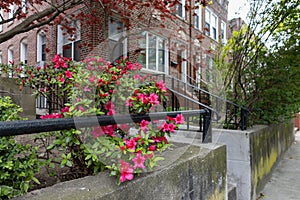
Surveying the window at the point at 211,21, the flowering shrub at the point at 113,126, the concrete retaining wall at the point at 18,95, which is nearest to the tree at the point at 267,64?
the flowering shrub at the point at 113,126

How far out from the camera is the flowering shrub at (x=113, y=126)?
1.22m

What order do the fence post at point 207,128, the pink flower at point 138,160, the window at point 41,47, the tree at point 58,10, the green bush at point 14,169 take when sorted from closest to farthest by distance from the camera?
the green bush at point 14,169, the pink flower at point 138,160, the fence post at point 207,128, the tree at point 58,10, the window at point 41,47

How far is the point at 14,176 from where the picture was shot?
1.12 metres

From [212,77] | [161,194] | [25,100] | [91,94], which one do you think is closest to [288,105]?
[212,77]

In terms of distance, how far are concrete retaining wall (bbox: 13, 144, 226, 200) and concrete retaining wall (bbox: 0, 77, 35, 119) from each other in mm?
3003

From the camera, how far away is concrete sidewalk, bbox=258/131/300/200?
3.31 m

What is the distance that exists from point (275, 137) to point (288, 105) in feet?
2.82

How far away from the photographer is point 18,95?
151 inches

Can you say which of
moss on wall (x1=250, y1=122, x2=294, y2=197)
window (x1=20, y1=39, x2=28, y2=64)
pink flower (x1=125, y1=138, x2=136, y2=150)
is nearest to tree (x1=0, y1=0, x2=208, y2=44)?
moss on wall (x1=250, y1=122, x2=294, y2=197)

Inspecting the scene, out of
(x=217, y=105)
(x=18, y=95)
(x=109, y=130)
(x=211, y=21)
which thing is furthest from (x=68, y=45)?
(x=211, y=21)

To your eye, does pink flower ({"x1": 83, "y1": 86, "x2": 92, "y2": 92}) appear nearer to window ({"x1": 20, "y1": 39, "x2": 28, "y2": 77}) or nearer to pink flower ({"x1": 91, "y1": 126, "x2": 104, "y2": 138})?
pink flower ({"x1": 91, "y1": 126, "x2": 104, "y2": 138})

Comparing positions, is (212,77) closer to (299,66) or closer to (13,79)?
(299,66)

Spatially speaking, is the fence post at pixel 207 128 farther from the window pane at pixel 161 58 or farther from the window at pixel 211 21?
the window at pixel 211 21

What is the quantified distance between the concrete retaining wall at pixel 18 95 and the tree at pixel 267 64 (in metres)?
3.55
